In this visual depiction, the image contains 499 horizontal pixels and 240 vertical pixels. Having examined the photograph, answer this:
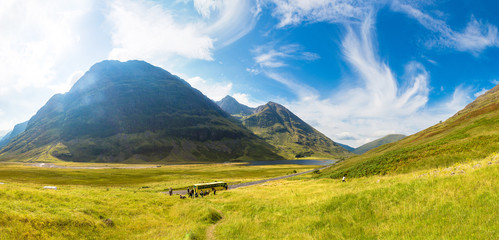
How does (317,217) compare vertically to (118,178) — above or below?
above

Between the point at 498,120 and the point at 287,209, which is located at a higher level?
the point at 498,120

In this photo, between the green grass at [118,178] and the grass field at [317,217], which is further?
the green grass at [118,178]

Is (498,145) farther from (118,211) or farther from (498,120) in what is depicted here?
(118,211)

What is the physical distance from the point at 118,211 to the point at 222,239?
13.9 metres

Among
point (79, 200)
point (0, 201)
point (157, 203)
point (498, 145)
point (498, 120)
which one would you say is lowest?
point (157, 203)

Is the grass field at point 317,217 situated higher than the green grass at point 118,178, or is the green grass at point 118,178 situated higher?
the grass field at point 317,217

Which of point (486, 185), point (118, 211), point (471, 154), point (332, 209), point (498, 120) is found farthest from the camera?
point (498, 120)

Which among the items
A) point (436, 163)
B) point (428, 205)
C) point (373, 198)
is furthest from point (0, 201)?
point (436, 163)

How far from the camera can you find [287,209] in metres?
21.0

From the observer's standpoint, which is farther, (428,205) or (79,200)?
(79,200)

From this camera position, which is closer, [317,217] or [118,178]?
[317,217]

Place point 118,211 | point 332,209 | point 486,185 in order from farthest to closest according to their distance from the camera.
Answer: point 118,211 → point 332,209 → point 486,185

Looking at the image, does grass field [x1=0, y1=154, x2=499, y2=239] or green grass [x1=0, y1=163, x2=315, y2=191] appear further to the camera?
green grass [x1=0, y1=163, x2=315, y2=191]

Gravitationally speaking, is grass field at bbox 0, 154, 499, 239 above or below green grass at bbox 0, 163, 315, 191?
above
